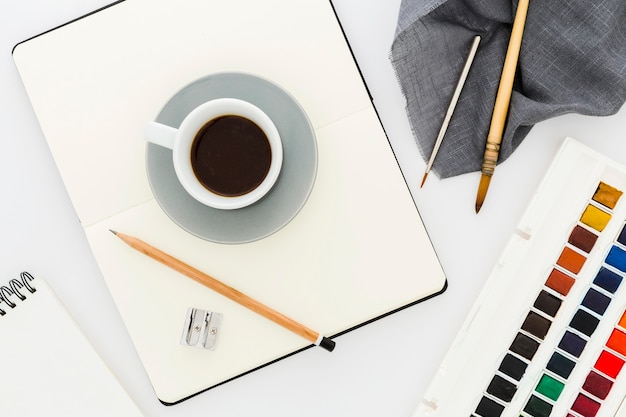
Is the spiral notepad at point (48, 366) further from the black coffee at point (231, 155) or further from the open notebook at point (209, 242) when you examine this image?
the black coffee at point (231, 155)

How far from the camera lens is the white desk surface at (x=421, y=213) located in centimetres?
71

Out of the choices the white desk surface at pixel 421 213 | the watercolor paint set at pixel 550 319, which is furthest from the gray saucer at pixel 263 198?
the watercolor paint set at pixel 550 319

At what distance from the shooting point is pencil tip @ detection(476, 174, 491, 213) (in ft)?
2.29

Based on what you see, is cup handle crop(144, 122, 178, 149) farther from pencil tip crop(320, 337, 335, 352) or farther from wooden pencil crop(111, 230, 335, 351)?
pencil tip crop(320, 337, 335, 352)

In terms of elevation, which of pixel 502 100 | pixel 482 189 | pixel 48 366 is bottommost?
pixel 48 366

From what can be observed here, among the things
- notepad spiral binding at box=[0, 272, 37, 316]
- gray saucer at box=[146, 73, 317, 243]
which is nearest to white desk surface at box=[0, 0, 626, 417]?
notepad spiral binding at box=[0, 272, 37, 316]

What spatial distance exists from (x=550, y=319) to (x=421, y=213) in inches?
8.3

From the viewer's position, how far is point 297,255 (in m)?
0.69

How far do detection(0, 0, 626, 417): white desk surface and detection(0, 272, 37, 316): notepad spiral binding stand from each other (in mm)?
13

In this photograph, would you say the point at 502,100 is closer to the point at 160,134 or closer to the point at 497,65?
the point at 497,65

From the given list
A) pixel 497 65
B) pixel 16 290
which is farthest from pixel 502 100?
pixel 16 290

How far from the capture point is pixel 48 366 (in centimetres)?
71

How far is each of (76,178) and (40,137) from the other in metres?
0.08

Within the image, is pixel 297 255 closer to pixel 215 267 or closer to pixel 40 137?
pixel 215 267
